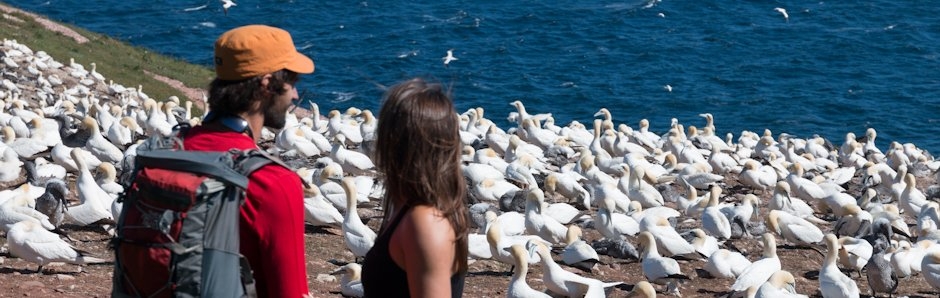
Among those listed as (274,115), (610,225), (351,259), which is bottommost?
(610,225)

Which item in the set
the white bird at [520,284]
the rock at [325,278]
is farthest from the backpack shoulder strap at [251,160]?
the rock at [325,278]

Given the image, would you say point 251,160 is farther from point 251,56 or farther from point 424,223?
point 424,223

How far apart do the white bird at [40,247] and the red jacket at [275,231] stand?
19.6 ft

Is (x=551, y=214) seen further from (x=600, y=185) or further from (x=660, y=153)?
(x=660, y=153)

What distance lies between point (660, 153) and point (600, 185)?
6.34 m

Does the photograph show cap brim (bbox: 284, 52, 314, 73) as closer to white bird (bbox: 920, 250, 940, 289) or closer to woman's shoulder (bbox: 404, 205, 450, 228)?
woman's shoulder (bbox: 404, 205, 450, 228)

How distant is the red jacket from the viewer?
3.84 m

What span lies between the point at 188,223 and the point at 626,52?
2258 inches

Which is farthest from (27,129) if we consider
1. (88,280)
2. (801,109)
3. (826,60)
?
(826,60)

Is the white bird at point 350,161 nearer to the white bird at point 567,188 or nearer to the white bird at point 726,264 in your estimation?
the white bird at point 567,188

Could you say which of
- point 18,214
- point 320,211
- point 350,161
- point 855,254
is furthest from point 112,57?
point 855,254

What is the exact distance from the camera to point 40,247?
960 centimetres

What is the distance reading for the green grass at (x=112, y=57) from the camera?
33.1 metres

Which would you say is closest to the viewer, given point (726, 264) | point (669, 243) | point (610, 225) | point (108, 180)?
point (726, 264)
